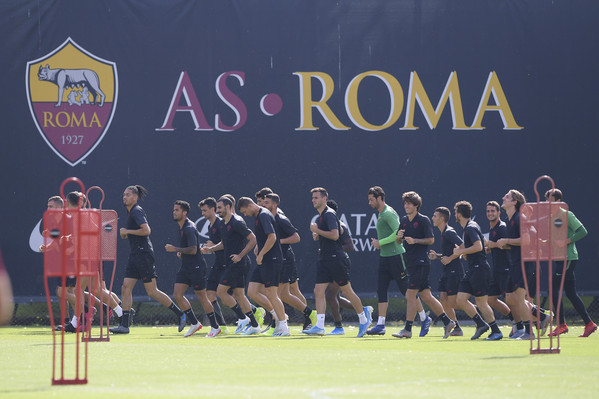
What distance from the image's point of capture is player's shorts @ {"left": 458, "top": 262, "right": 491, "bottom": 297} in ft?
48.2

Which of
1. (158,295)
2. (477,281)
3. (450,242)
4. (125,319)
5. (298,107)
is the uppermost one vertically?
(298,107)

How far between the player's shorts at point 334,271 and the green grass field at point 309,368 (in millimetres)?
1011

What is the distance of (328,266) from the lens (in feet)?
51.1

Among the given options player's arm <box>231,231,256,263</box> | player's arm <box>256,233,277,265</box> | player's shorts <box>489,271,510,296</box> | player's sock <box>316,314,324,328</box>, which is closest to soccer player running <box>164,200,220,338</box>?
player's arm <box>231,231,256,263</box>

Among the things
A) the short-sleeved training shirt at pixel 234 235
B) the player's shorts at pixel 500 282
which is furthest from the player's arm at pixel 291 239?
the player's shorts at pixel 500 282

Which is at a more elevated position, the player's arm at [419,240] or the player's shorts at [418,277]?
→ the player's arm at [419,240]

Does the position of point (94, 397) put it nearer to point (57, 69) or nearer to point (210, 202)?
point (210, 202)

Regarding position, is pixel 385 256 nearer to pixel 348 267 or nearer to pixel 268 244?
pixel 348 267

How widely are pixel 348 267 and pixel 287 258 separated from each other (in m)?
1.28

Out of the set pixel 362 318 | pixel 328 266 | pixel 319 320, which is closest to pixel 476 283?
pixel 362 318

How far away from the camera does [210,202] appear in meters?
16.6

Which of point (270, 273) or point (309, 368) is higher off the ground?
point (270, 273)

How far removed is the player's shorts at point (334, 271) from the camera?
15484 millimetres

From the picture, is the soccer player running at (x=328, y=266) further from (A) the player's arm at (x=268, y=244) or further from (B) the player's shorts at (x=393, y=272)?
(A) the player's arm at (x=268, y=244)
